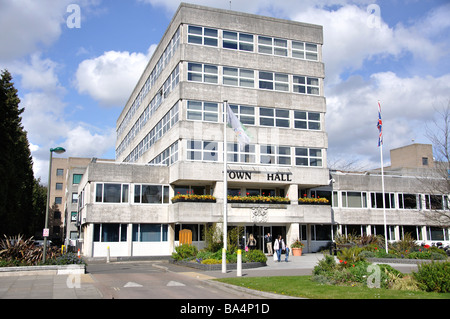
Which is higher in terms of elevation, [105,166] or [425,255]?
[105,166]

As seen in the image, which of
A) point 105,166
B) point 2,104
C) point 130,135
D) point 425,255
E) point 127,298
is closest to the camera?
point 127,298

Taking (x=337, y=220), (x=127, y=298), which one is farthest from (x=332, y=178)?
(x=127, y=298)

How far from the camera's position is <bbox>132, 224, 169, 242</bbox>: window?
123 ft

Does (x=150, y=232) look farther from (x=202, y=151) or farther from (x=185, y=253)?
(x=185, y=253)

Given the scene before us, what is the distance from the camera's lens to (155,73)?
1884 inches

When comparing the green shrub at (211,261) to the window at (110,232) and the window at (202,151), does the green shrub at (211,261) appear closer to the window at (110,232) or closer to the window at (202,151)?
the window at (202,151)

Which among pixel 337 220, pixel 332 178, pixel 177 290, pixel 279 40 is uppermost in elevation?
pixel 279 40

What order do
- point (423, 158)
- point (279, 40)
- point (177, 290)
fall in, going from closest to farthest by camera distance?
point (177, 290)
point (279, 40)
point (423, 158)

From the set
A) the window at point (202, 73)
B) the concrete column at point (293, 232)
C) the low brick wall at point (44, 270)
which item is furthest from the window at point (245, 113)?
the low brick wall at point (44, 270)

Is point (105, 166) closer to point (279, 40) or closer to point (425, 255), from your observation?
point (279, 40)

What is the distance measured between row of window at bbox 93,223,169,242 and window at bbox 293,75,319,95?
17566mm

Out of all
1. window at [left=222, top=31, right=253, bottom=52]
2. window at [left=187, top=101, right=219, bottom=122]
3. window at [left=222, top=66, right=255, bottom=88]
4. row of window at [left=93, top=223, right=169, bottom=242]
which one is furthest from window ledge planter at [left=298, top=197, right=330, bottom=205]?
window at [left=222, top=31, right=253, bottom=52]

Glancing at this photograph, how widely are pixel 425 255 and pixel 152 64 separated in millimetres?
34335

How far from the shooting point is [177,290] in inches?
640
